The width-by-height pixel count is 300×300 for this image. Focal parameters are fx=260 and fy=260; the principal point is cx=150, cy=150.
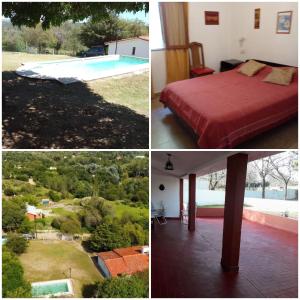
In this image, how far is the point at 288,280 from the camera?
7.57ft

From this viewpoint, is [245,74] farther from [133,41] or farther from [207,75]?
[133,41]

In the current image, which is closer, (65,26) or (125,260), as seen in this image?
(65,26)

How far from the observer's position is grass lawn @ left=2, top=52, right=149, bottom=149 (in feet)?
5.65

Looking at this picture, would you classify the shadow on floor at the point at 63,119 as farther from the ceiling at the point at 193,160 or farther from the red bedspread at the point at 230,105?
the red bedspread at the point at 230,105

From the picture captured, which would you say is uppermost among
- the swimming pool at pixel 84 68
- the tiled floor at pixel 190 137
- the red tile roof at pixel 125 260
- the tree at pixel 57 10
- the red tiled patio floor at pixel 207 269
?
the tree at pixel 57 10

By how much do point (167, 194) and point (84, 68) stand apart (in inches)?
46.4

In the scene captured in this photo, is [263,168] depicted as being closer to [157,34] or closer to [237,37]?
[237,37]

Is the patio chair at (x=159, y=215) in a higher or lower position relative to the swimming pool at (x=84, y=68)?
lower

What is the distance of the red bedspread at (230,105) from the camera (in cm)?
201

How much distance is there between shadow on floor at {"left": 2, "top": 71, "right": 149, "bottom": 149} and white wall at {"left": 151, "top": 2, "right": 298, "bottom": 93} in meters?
0.85

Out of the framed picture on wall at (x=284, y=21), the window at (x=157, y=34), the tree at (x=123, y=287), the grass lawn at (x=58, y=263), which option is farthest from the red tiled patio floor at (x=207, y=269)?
the framed picture on wall at (x=284, y=21)

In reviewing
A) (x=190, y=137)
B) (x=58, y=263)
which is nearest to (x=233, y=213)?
(x=190, y=137)

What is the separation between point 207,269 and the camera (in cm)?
249

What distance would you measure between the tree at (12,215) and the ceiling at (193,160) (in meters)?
0.99
